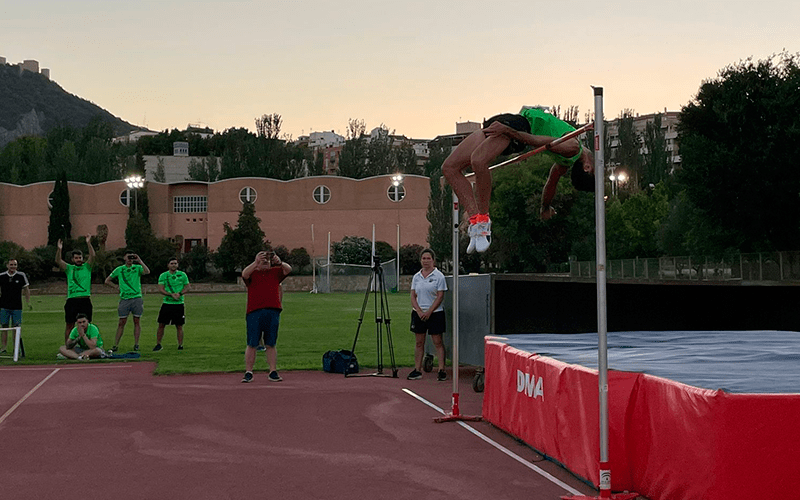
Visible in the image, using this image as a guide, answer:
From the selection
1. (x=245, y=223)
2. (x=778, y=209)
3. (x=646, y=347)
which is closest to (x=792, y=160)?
(x=778, y=209)

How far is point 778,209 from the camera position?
127 ft

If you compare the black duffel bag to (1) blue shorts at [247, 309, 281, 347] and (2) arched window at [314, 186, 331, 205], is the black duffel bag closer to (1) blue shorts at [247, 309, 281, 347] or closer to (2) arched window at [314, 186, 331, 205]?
(1) blue shorts at [247, 309, 281, 347]

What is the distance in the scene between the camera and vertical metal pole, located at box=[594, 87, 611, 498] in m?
6.22

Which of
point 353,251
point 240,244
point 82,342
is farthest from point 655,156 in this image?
point 82,342

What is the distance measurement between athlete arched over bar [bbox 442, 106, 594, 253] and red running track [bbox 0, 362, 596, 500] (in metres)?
1.99

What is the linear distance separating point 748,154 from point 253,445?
1375 inches

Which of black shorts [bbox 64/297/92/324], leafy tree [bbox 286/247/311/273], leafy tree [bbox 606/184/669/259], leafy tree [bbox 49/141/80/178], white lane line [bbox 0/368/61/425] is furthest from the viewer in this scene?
leafy tree [bbox 49/141/80/178]

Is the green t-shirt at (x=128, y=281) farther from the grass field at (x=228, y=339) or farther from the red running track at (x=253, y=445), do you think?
the red running track at (x=253, y=445)

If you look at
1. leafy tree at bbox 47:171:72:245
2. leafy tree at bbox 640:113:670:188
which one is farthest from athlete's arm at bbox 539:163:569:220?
leafy tree at bbox 640:113:670:188

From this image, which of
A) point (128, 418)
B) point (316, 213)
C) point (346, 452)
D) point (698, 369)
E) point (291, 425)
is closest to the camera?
point (698, 369)

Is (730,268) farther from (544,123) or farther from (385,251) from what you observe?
(385,251)

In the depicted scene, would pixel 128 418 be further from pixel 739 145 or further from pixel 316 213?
pixel 316 213

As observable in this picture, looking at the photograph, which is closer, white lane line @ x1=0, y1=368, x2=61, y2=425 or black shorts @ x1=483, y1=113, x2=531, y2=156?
black shorts @ x1=483, y1=113, x2=531, y2=156

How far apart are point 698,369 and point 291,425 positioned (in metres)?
4.96
